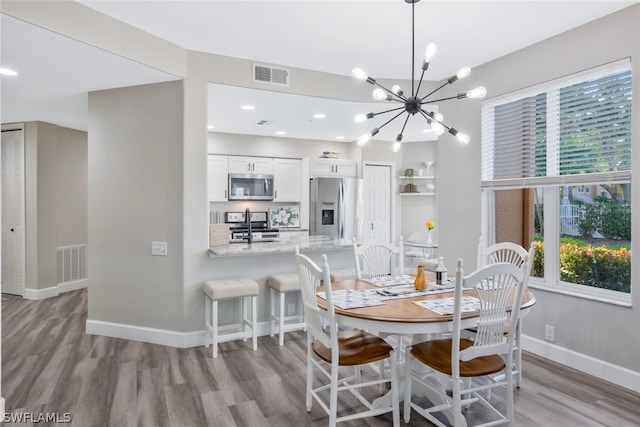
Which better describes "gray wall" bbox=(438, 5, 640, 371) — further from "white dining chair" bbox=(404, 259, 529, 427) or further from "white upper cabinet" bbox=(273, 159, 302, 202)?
"white upper cabinet" bbox=(273, 159, 302, 202)

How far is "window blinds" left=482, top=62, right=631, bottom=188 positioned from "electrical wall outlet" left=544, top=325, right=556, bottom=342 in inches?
49.2

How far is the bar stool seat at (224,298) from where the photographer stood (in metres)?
3.46

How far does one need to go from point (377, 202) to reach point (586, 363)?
427cm

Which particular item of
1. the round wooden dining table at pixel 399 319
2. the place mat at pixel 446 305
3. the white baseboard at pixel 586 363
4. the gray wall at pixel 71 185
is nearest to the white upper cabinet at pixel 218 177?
the gray wall at pixel 71 185

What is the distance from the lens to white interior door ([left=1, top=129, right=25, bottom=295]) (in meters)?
5.50

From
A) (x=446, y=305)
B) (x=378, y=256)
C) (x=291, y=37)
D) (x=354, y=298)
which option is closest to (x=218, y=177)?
(x=291, y=37)

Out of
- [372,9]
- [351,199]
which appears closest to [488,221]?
[372,9]

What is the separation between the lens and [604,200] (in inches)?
122

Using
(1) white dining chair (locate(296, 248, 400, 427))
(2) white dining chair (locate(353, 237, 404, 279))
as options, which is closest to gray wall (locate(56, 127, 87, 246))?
(2) white dining chair (locate(353, 237, 404, 279))

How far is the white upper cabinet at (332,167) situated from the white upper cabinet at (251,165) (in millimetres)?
725

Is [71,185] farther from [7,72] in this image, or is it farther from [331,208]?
[331,208]

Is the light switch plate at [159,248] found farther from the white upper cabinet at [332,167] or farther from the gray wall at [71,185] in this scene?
the white upper cabinet at [332,167]

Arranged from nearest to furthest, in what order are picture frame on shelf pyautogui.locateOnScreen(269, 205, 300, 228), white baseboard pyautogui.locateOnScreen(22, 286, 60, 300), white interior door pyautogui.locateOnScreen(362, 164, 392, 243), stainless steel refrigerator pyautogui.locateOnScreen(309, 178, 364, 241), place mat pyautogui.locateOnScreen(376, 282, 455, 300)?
place mat pyautogui.locateOnScreen(376, 282, 455, 300), white baseboard pyautogui.locateOnScreen(22, 286, 60, 300), stainless steel refrigerator pyautogui.locateOnScreen(309, 178, 364, 241), picture frame on shelf pyautogui.locateOnScreen(269, 205, 300, 228), white interior door pyautogui.locateOnScreen(362, 164, 392, 243)

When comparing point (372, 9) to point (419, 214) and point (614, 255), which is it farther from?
point (419, 214)
